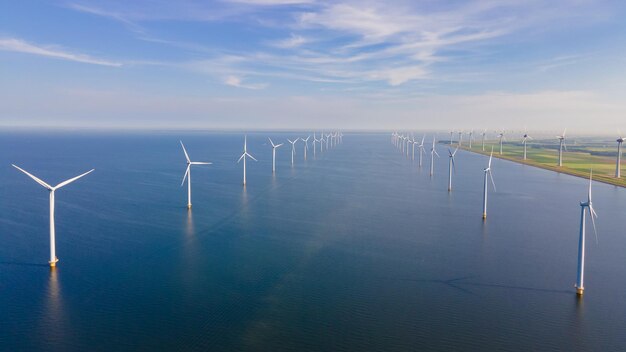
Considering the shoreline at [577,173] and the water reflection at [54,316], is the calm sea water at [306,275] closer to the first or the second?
the water reflection at [54,316]

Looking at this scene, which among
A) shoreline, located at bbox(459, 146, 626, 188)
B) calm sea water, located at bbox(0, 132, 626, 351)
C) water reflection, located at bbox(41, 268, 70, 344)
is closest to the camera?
water reflection, located at bbox(41, 268, 70, 344)

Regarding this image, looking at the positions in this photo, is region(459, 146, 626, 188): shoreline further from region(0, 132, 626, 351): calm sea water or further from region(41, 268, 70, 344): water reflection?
region(41, 268, 70, 344): water reflection

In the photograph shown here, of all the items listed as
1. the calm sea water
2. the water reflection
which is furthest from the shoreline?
the water reflection

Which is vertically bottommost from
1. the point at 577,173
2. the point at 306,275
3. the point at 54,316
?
the point at 54,316

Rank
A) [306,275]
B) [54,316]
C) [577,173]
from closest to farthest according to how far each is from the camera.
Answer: [54,316] → [306,275] → [577,173]

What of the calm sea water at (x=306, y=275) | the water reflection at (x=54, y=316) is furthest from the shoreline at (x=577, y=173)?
the water reflection at (x=54, y=316)

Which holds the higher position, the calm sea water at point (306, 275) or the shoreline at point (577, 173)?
the shoreline at point (577, 173)

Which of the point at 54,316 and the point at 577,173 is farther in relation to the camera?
Answer: the point at 577,173

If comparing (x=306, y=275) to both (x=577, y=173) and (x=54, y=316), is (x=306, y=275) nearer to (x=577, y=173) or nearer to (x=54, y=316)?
(x=54, y=316)

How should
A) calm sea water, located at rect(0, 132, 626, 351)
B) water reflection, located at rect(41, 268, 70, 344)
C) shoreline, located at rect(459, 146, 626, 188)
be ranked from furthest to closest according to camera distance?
shoreline, located at rect(459, 146, 626, 188) < calm sea water, located at rect(0, 132, 626, 351) < water reflection, located at rect(41, 268, 70, 344)

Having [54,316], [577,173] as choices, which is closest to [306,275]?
[54,316]
